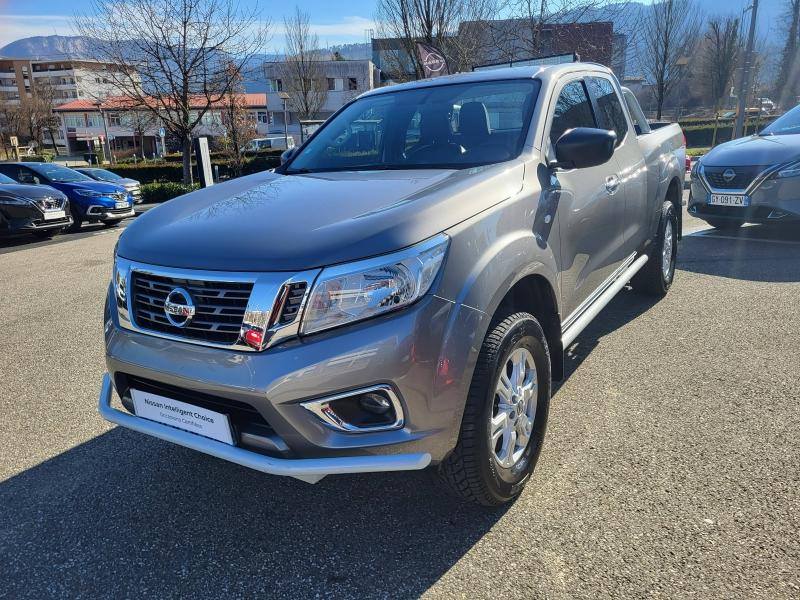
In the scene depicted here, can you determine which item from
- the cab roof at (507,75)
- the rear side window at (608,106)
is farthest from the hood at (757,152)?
the cab roof at (507,75)

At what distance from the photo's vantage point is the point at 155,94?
70.2 ft

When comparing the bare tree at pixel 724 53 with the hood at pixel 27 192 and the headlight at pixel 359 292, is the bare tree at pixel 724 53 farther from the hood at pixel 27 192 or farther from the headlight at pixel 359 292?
the headlight at pixel 359 292

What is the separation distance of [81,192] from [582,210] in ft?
42.0

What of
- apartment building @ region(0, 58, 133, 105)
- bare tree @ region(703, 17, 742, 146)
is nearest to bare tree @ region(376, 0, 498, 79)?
bare tree @ region(703, 17, 742, 146)

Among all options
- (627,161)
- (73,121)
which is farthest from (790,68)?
(73,121)

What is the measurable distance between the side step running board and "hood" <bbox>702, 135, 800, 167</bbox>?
11.5 feet

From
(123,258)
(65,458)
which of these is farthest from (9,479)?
(123,258)

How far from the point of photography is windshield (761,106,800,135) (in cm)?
765

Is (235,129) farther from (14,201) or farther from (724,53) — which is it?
(724,53)

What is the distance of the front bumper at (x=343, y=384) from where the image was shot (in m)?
1.93

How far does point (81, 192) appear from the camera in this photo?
1302 cm

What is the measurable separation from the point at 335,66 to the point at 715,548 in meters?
63.8

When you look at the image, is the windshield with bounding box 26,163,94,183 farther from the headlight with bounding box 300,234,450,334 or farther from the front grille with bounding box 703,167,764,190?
the headlight with bounding box 300,234,450,334

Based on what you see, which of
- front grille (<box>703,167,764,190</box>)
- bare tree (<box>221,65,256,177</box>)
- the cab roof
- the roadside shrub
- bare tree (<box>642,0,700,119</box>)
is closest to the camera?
the cab roof
